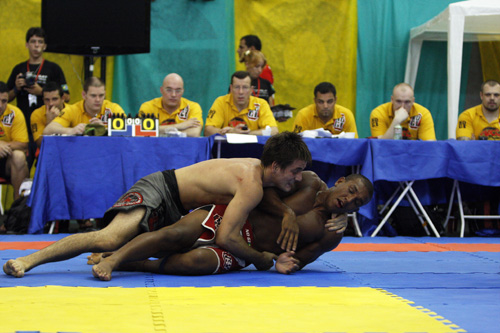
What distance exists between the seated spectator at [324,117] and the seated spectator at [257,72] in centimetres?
84

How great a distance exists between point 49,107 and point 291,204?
4790 mm

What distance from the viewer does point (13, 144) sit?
7652 mm

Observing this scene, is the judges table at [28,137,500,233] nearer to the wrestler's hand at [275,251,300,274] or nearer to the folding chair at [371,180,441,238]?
the folding chair at [371,180,441,238]

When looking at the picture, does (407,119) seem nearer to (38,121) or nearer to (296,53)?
(296,53)

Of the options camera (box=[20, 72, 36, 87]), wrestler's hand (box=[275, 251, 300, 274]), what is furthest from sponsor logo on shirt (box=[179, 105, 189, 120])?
wrestler's hand (box=[275, 251, 300, 274])

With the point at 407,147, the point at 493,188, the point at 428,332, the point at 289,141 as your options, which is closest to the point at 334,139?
the point at 407,147

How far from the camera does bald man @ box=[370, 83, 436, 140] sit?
8.10 m

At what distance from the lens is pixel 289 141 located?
402 cm

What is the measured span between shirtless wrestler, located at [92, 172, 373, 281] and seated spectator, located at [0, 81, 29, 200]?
3.79m

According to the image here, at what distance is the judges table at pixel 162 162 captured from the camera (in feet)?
22.0

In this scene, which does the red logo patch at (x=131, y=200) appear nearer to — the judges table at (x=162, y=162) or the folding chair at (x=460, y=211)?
the judges table at (x=162, y=162)

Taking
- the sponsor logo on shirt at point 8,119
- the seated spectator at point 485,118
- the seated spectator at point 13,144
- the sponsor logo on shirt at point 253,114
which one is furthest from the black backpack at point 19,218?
the seated spectator at point 485,118

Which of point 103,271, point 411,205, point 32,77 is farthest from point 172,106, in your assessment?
point 103,271

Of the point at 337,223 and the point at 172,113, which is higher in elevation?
the point at 172,113
